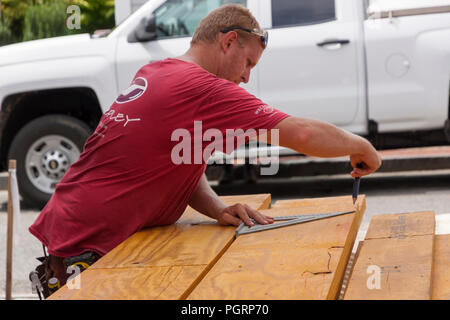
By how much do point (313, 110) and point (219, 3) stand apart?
4.58ft

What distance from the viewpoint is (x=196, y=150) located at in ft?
7.95

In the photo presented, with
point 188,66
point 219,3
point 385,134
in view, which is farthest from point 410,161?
point 188,66

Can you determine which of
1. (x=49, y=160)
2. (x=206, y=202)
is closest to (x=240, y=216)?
(x=206, y=202)

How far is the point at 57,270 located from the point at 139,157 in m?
0.49

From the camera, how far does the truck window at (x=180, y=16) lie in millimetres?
6871

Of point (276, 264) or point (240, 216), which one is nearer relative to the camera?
point (276, 264)

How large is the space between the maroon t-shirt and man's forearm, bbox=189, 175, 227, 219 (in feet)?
0.63

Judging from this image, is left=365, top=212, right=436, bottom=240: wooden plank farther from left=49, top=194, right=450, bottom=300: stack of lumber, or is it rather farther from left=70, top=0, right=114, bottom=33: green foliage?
left=70, top=0, right=114, bottom=33: green foliage

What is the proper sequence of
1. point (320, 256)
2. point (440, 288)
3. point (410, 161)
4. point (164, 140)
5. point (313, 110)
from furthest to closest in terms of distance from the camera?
point (410, 161) < point (313, 110) < point (164, 140) < point (320, 256) < point (440, 288)

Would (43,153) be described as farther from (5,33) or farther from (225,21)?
(5,33)

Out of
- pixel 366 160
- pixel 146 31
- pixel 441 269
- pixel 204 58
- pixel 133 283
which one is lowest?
pixel 441 269

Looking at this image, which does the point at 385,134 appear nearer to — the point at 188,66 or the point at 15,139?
the point at 15,139

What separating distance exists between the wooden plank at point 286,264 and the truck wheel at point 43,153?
507cm

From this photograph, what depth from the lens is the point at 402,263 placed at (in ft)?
6.27
